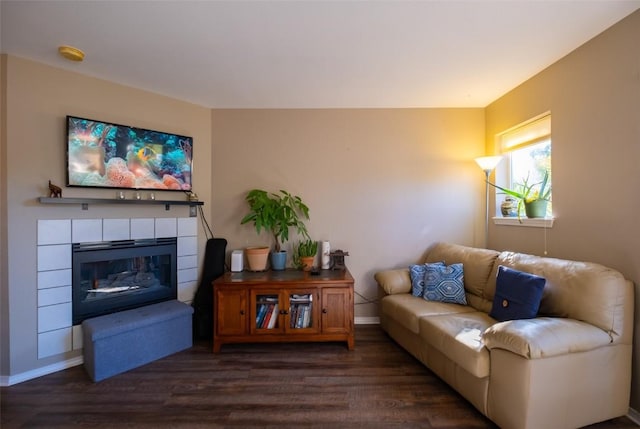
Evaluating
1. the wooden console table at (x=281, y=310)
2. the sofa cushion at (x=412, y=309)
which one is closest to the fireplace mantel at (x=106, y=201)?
the wooden console table at (x=281, y=310)

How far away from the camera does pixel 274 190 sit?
3.06 m

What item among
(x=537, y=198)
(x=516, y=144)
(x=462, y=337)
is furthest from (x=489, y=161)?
(x=462, y=337)

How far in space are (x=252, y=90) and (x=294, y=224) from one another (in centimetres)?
143

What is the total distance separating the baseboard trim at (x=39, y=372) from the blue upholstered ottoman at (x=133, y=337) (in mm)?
207

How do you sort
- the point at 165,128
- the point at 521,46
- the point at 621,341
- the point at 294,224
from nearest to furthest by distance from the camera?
the point at 621,341, the point at 521,46, the point at 165,128, the point at 294,224

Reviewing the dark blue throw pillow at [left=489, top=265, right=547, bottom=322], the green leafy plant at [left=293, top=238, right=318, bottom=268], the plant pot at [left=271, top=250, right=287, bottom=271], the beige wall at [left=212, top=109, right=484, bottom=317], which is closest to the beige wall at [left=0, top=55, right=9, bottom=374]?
Result: the beige wall at [left=212, top=109, right=484, bottom=317]

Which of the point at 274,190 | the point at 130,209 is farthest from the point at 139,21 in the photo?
the point at 274,190

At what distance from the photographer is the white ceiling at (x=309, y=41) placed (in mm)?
1588

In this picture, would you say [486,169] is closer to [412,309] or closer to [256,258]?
[412,309]

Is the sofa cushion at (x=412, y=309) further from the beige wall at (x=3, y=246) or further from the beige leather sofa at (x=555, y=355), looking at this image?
the beige wall at (x=3, y=246)

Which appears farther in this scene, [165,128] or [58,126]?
[165,128]

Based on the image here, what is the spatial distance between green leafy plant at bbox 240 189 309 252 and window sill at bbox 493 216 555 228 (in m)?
2.04

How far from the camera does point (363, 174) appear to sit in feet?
10.0

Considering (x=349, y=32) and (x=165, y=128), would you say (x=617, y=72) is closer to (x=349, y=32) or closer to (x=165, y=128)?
(x=349, y=32)
